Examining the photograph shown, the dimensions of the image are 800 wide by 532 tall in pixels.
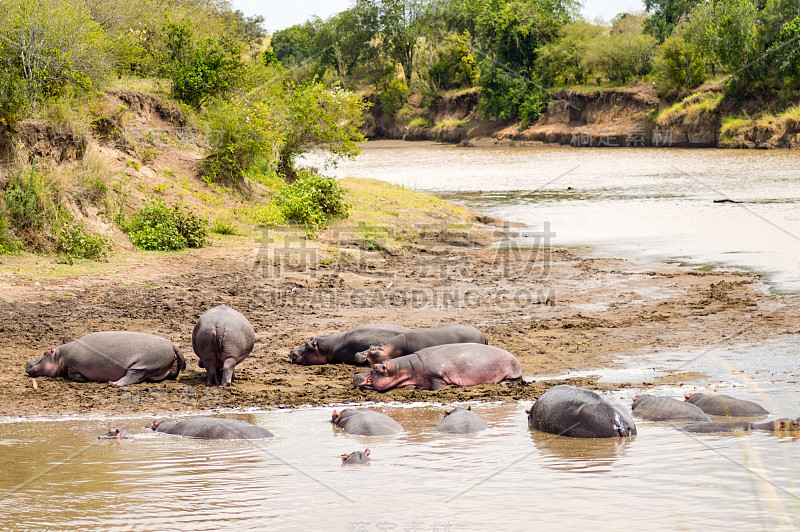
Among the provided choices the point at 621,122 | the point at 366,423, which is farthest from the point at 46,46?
the point at 621,122

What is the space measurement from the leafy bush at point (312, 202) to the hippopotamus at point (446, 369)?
9.79 m

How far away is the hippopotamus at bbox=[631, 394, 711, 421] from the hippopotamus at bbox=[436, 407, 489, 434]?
1.44 meters

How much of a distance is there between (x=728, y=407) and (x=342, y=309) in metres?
6.65

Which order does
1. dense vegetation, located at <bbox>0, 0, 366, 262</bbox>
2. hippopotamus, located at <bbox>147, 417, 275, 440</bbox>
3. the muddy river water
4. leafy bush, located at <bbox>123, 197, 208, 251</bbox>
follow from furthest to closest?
leafy bush, located at <bbox>123, 197, 208, 251</bbox> → dense vegetation, located at <bbox>0, 0, 366, 262</bbox> → hippopotamus, located at <bbox>147, 417, 275, 440</bbox> → the muddy river water

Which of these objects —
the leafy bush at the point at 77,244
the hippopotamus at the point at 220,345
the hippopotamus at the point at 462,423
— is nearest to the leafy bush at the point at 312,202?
the leafy bush at the point at 77,244

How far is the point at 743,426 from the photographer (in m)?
6.73

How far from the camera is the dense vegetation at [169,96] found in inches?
568

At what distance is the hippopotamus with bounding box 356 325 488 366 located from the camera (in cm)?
937

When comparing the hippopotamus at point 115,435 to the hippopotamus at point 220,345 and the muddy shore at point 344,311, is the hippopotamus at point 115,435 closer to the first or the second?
the muddy shore at point 344,311

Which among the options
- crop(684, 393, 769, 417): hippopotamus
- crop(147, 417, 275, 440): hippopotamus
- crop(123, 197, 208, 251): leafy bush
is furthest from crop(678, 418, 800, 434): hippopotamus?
crop(123, 197, 208, 251): leafy bush

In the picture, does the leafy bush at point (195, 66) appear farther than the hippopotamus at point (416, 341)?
Yes

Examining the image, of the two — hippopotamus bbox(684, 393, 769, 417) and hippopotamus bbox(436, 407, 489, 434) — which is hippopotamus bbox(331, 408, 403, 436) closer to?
hippopotamus bbox(436, 407, 489, 434)

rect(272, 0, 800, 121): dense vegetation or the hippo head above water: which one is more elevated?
rect(272, 0, 800, 121): dense vegetation

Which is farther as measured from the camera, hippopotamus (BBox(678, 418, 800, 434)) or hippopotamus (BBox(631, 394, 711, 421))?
hippopotamus (BBox(631, 394, 711, 421))
